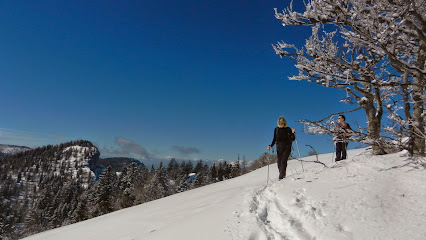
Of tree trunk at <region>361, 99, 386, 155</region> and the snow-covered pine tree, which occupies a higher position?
tree trunk at <region>361, 99, 386, 155</region>

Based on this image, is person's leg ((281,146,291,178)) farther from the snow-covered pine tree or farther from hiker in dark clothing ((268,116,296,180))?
the snow-covered pine tree

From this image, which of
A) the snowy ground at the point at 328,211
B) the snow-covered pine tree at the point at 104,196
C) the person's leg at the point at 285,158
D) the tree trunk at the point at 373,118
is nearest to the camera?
the snowy ground at the point at 328,211

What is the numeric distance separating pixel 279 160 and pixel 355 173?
2.64 meters

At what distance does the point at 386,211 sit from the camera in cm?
395

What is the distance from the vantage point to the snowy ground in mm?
3717

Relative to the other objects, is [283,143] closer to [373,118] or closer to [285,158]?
[285,158]

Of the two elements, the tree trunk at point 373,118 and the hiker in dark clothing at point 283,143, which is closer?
the tree trunk at point 373,118

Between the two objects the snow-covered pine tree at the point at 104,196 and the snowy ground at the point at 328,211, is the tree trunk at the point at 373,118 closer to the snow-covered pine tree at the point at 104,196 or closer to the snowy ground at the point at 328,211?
the snowy ground at the point at 328,211

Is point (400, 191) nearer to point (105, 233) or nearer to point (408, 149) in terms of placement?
point (408, 149)

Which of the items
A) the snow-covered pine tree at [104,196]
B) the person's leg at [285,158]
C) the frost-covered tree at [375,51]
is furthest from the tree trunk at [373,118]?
the snow-covered pine tree at [104,196]

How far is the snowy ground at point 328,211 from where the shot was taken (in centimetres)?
372

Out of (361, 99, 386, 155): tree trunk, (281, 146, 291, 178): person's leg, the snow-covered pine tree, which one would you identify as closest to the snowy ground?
(361, 99, 386, 155): tree trunk

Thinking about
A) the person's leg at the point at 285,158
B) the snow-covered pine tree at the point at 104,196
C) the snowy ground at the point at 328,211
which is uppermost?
the person's leg at the point at 285,158

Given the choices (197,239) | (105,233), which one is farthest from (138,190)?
(197,239)
